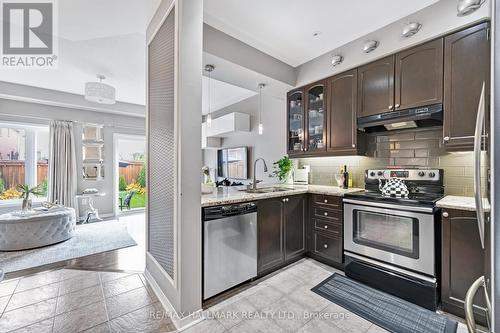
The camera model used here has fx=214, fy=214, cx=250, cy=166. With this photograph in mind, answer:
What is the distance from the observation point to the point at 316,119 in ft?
10.7

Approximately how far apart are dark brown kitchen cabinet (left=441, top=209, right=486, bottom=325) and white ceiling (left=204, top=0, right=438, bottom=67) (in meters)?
2.09

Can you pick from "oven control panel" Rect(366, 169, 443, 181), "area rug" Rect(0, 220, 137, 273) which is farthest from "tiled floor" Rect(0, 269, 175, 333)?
"oven control panel" Rect(366, 169, 443, 181)

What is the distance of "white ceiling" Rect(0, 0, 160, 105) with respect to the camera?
2.21 metres

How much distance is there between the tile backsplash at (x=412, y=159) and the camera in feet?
7.45

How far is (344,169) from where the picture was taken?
10.5ft

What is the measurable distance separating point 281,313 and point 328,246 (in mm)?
1110

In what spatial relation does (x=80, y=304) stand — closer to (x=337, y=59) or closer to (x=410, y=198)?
(x=410, y=198)

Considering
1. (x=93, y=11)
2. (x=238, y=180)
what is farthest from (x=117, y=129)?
(x=93, y=11)

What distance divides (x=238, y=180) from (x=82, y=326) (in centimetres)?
380

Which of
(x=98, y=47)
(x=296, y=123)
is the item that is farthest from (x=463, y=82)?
(x=98, y=47)

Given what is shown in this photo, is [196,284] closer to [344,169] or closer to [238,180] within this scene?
[344,169]

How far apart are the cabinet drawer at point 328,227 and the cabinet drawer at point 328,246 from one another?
2.1 inches

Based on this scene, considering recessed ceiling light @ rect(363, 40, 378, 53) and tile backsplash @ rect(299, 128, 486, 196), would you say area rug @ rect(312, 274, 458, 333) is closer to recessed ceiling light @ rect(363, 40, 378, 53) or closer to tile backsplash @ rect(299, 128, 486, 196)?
tile backsplash @ rect(299, 128, 486, 196)

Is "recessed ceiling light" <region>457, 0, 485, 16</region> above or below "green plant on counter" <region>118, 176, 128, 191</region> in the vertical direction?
above
